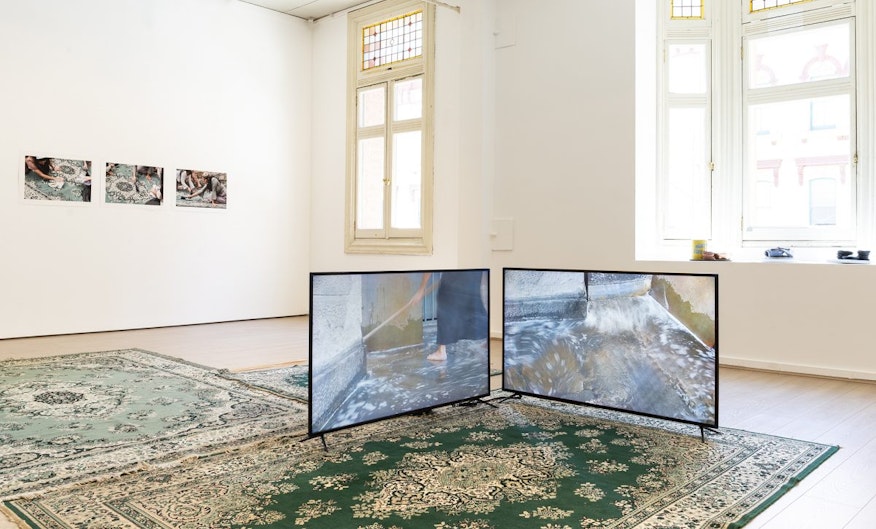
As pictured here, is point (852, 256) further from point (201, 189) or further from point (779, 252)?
point (201, 189)

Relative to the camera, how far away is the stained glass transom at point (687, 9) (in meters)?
6.49

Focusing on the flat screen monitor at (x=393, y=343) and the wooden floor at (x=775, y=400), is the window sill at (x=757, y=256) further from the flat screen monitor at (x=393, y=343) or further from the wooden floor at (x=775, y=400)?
the flat screen monitor at (x=393, y=343)

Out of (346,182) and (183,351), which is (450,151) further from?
(183,351)

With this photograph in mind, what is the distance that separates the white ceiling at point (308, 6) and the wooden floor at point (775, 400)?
161 inches

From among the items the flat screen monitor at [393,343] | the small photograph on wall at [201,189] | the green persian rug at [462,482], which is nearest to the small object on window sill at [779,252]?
the green persian rug at [462,482]

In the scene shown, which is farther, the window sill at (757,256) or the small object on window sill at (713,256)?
the small object on window sill at (713,256)

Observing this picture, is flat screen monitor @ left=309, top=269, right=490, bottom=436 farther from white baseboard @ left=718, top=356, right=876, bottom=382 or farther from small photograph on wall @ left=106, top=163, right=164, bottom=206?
small photograph on wall @ left=106, top=163, right=164, bottom=206

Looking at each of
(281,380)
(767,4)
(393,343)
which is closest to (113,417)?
(281,380)

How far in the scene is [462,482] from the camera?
2.69 m

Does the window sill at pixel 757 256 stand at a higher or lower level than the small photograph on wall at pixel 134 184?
lower

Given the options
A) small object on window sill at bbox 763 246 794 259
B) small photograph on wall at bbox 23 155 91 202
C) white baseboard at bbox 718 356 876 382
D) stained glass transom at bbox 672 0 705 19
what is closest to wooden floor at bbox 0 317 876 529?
white baseboard at bbox 718 356 876 382

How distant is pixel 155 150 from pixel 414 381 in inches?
225

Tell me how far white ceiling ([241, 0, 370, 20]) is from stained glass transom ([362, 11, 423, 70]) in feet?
1.39

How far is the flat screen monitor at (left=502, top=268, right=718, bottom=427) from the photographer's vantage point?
3355 mm
